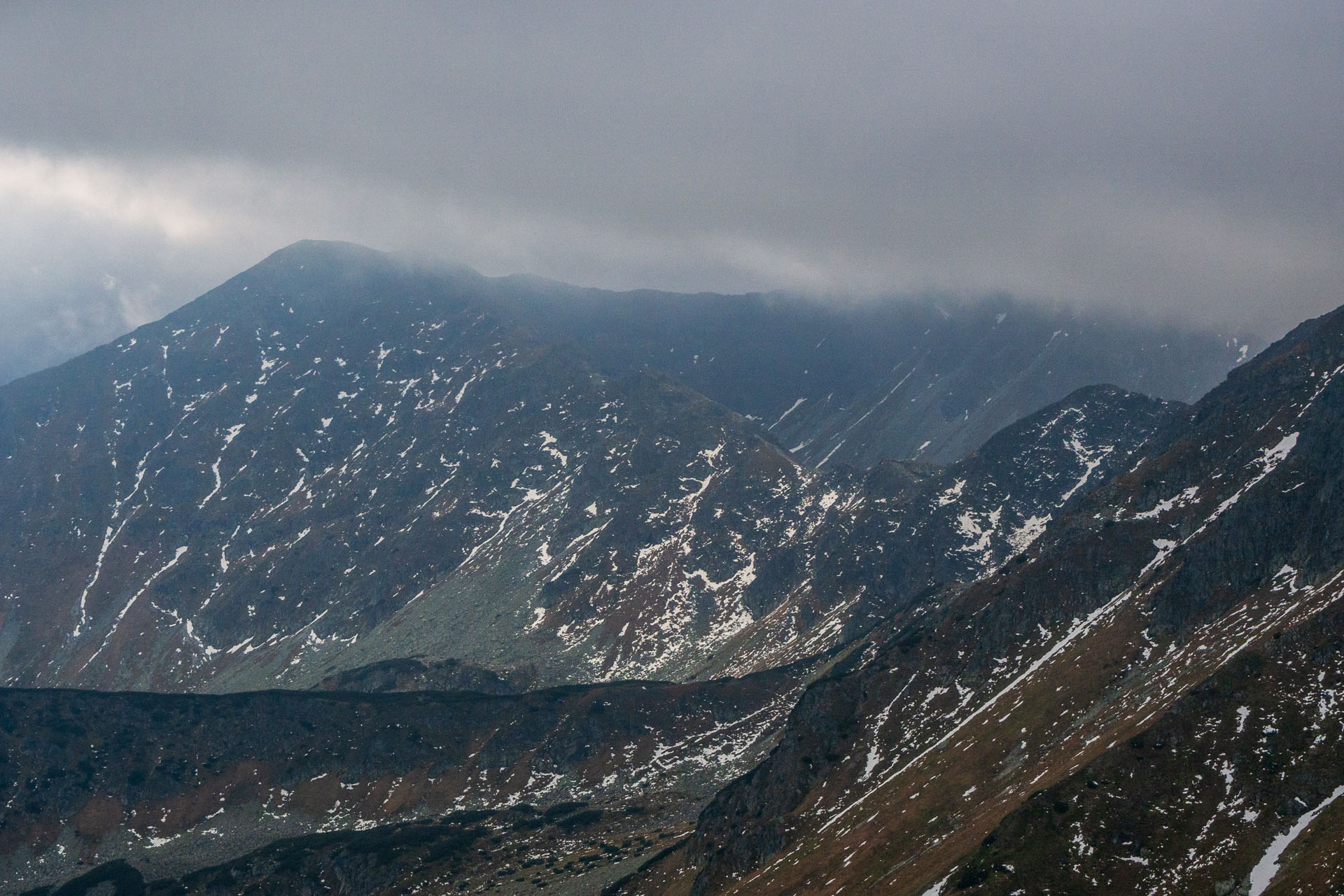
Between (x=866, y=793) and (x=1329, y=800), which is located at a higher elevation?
(x=1329, y=800)

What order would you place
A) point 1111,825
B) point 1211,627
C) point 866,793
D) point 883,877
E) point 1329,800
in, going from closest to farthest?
1. point 1329,800
2. point 1111,825
3. point 883,877
4. point 1211,627
5. point 866,793

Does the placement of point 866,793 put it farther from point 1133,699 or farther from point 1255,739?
point 1255,739

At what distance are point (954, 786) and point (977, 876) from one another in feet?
130

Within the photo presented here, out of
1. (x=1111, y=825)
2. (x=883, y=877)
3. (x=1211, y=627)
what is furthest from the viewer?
(x=1211, y=627)

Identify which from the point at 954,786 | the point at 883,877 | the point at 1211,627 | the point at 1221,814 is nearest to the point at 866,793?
the point at 954,786

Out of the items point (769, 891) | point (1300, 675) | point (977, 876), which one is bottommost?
point (769, 891)

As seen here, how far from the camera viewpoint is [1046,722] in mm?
181875

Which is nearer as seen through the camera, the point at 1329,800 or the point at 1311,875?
the point at 1311,875

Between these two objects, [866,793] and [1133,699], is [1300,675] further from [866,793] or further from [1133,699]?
[866,793]

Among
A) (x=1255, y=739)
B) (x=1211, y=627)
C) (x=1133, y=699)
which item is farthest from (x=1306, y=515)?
(x=1255, y=739)

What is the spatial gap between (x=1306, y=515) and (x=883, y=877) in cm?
9563

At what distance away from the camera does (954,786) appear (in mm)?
175875

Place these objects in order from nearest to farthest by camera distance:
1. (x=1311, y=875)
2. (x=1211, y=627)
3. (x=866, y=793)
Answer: (x=1311, y=875), (x=1211, y=627), (x=866, y=793)

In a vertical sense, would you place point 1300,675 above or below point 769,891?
above
